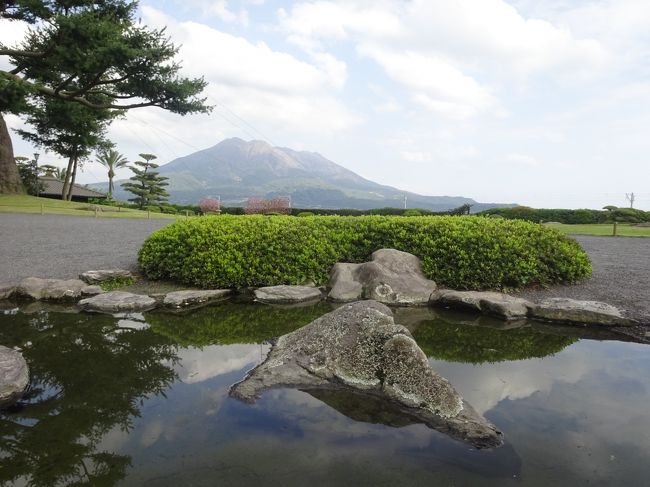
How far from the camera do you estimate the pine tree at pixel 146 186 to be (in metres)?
56.0

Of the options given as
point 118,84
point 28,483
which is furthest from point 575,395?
point 118,84

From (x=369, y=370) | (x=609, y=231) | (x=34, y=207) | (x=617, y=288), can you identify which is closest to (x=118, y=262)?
(x=369, y=370)

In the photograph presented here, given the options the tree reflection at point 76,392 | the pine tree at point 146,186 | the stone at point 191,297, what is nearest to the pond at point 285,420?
the tree reflection at point 76,392

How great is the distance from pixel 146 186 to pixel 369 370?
59.6 meters

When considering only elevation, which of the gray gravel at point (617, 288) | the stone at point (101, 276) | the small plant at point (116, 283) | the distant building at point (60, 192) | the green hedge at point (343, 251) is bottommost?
the small plant at point (116, 283)

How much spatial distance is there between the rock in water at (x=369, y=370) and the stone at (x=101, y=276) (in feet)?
15.7

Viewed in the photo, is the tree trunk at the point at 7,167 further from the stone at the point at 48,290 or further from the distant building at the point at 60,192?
the stone at the point at 48,290

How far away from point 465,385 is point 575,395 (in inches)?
37.9

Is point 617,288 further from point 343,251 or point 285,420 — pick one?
point 285,420

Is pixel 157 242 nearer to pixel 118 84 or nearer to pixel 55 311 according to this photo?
pixel 55 311

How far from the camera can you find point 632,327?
19.8 ft

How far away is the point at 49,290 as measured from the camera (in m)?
7.00

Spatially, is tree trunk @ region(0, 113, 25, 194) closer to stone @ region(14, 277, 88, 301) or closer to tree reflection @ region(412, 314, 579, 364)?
Result: stone @ region(14, 277, 88, 301)

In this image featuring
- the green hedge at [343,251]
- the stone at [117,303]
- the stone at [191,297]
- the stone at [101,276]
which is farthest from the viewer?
the stone at [101,276]
